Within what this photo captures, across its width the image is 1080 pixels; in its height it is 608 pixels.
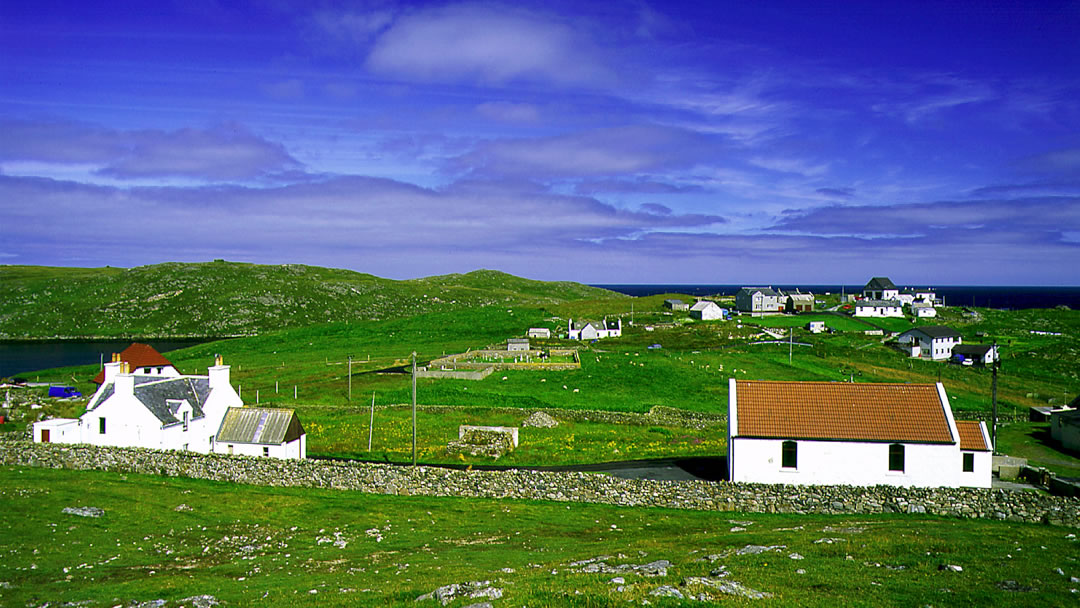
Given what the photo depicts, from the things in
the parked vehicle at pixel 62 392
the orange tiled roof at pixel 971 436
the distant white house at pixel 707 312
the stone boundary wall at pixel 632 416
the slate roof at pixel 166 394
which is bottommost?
the stone boundary wall at pixel 632 416

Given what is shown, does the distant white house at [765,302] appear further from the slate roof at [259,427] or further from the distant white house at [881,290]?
the slate roof at [259,427]

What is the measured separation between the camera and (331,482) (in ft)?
112

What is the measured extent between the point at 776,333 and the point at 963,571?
106977 millimetres

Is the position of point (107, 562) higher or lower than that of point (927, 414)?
lower

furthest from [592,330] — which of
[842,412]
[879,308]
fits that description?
[842,412]

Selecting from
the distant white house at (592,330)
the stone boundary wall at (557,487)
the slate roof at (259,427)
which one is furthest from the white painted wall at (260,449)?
the distant white house at (592,330)

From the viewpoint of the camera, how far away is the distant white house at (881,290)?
18725 centimetres

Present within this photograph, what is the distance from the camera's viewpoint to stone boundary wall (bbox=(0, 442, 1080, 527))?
29.1 meters

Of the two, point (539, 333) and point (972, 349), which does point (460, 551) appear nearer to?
point (539, 333)

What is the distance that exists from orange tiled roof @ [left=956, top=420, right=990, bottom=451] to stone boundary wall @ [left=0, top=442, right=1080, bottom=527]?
3914mm

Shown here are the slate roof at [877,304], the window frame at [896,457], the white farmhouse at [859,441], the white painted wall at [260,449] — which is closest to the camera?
the white farmhouse at [859,441]

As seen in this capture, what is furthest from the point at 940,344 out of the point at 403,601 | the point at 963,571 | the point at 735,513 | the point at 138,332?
the point at 138,332

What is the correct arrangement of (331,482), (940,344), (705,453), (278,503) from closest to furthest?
(278,503), (331,482), (705,453), (940,344)

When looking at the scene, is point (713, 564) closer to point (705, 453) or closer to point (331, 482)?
point (331, 482)
